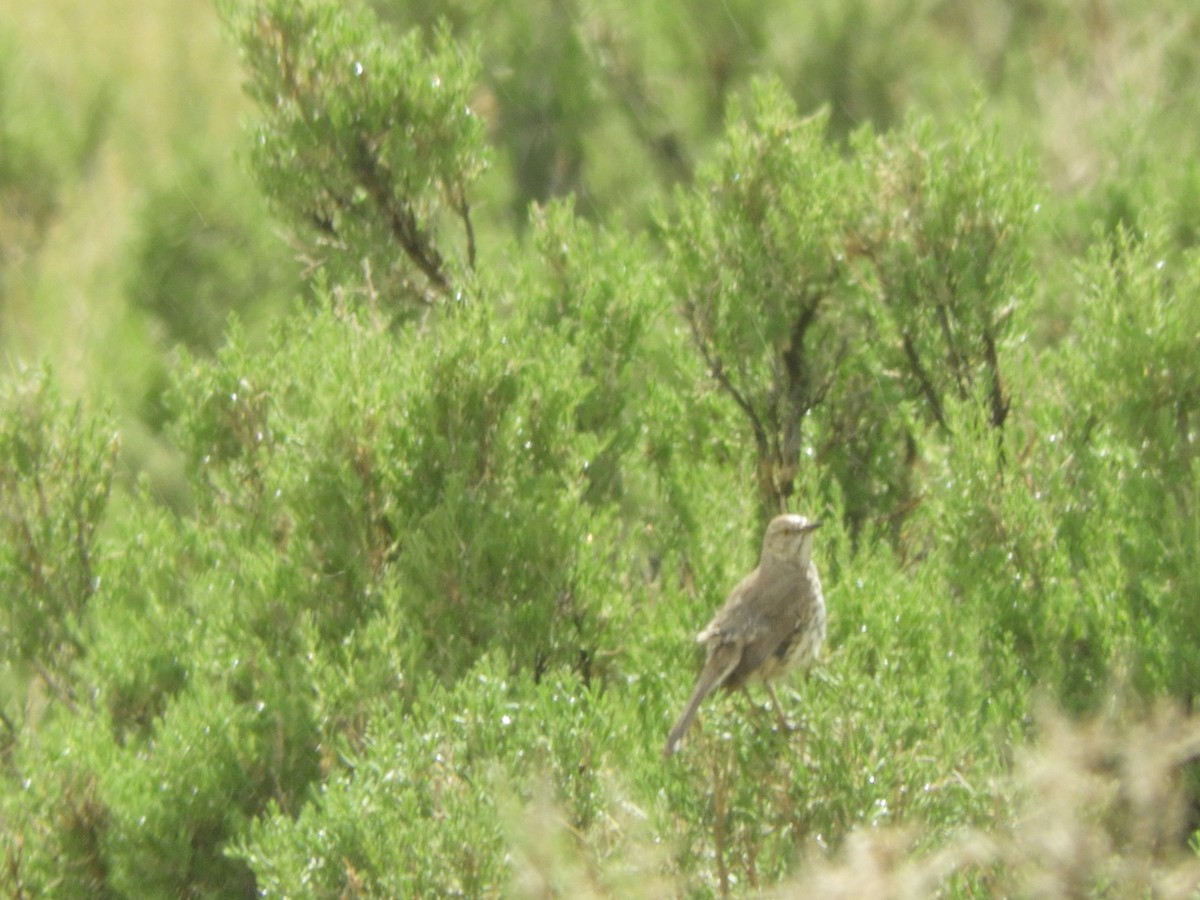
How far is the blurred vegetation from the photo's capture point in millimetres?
5480

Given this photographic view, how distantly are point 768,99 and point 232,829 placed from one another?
3668mm

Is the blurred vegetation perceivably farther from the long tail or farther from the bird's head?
the bird's head

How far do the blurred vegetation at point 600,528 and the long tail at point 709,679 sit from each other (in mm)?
64

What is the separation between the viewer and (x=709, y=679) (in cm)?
570

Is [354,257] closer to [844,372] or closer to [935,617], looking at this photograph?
[844,372]

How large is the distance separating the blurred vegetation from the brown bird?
0.09 metres

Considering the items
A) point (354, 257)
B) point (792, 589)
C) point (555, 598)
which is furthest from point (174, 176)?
point (792, 589)

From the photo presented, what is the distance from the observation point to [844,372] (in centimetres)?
769

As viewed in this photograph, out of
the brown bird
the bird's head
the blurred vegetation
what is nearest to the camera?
the blurred vegetation

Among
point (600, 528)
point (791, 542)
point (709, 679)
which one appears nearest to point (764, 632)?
point (709, 679)

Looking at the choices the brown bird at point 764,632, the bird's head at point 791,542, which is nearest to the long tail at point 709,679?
the brown bird at point 764,632

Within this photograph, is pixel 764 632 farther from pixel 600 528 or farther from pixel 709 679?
pixel 600 528

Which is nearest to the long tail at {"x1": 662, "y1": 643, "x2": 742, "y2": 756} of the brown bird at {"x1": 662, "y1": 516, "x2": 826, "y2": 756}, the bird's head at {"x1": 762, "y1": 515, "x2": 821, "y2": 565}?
the brown bird at {"x1": 662, "y1": 516, "x2": 826, "y2": 756}

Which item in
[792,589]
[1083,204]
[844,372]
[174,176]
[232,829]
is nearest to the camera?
[792,589]
